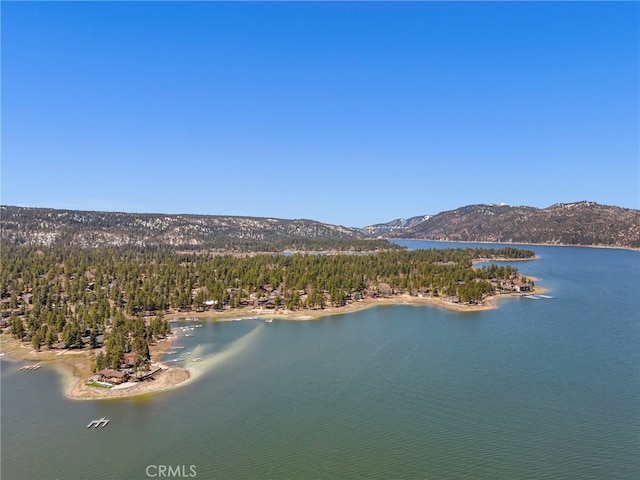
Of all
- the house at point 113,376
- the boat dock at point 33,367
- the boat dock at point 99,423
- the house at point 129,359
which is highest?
the house at point 129,359

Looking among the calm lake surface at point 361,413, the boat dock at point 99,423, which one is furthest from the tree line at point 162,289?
the boat dock at point 99,423

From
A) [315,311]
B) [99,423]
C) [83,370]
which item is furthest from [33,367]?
[315,311]

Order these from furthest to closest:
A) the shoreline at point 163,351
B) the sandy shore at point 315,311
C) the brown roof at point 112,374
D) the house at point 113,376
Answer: the sandy shore at point 315,311
the brown roof at point 112,374
the house at point 113,376
the shoreline at point 163,351

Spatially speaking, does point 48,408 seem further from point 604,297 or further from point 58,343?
point 604,297

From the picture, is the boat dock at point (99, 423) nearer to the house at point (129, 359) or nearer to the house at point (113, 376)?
the house at point (113, 376)

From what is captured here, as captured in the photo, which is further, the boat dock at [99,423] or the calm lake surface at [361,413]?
the boat dock at [99,423]

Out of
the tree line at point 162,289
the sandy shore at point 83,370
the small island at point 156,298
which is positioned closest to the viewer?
the sandy shore at point 83,370
